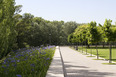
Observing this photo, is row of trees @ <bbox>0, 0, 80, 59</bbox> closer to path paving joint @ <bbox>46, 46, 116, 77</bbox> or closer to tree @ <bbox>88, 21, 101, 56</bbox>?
path paving joint @ <bbox>46, 46, 116, 77</bbox>

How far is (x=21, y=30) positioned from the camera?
154ft

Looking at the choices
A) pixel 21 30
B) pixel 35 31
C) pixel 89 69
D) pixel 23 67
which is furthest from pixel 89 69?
pixel 35 31

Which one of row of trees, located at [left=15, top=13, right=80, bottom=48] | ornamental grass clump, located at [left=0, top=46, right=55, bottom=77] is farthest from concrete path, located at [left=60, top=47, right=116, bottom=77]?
row of trees, located at [left=15, top=13, right=80, bottom=48]

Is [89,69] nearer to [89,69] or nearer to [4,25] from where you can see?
[89,69]

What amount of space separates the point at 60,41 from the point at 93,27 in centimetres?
7450

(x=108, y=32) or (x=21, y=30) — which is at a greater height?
(x=21, y=30)

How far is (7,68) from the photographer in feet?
30.9

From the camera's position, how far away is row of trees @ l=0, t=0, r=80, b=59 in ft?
38.9

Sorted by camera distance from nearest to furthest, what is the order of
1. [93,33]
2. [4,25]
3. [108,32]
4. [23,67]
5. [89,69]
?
[23,67]
[4,25]
[89,69]
[108,32]
[93,33]

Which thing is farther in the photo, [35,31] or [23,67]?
[35,31]

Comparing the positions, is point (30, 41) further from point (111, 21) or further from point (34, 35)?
point (111, 21)

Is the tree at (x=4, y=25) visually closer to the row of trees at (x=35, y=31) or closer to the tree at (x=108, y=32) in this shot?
the tree at (x=108, y=32)

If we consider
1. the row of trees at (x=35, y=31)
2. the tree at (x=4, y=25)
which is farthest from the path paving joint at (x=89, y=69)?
the row of trees at (x=35, y=31)

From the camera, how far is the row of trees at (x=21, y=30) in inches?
467
